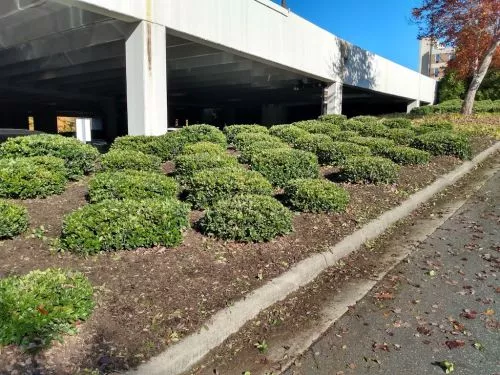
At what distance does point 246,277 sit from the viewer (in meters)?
3.62

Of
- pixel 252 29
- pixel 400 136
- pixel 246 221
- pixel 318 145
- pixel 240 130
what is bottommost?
pixel 246 221

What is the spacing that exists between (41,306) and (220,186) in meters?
2.75

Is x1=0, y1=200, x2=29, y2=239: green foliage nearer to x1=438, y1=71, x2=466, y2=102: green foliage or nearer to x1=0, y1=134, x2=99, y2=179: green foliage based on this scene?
x1=0, y1=134, x2=99, y2=179: green foliage

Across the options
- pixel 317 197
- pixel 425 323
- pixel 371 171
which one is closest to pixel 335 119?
pixel 371 171

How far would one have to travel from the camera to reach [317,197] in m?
5.20

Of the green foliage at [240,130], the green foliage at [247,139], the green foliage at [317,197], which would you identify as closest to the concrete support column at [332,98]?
the green foliage at [240,130]

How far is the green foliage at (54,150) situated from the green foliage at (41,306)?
3709 millimetres

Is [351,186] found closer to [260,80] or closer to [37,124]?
[260,80]

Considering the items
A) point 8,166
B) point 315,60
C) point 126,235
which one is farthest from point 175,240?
point 315,60

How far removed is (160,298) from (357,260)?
223cm

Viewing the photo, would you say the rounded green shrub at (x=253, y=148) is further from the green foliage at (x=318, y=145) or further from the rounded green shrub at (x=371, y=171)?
the rounded green shrub at (x=371, y=171)

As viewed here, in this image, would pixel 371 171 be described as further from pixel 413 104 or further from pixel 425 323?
pixel 413 104

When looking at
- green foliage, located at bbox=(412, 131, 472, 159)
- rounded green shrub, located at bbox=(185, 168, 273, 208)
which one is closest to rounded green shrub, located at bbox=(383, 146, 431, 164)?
green foliage, located at bbox=(412, 131, 472, 159)

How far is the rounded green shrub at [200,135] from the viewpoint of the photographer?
27.4 ft
